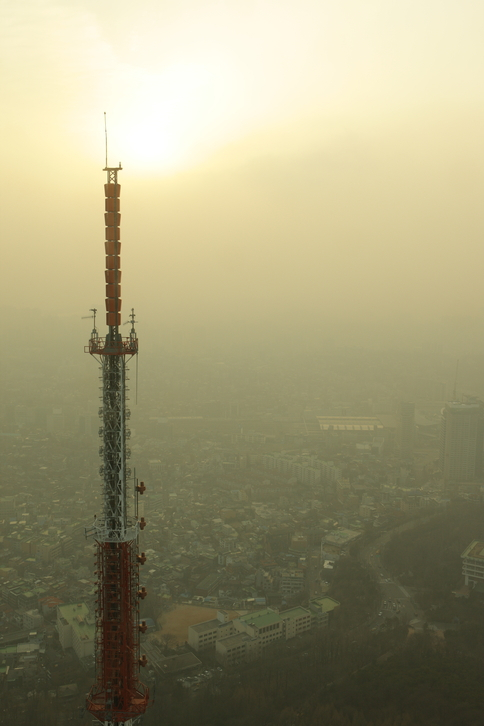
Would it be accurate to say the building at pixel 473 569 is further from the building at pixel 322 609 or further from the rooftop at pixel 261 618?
the rooftop at pixel 261 618

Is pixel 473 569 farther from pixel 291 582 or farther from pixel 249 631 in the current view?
pixel 249 631

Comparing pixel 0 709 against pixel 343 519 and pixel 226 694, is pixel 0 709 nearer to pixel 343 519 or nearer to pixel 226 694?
pixel 226 694

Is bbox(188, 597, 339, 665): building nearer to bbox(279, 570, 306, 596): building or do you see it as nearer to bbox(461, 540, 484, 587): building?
bbox(279, 570, 306, 596): building

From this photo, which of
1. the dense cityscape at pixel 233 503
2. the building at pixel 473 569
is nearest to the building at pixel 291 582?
the dense cityscape at pixel 233 503

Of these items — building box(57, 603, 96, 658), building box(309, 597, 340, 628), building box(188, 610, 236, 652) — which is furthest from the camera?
building box(309, 597, 340, 628)

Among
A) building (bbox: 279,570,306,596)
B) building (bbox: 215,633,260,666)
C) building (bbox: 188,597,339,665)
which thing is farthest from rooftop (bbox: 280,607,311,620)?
building (bbox: 279,570,306,596)
